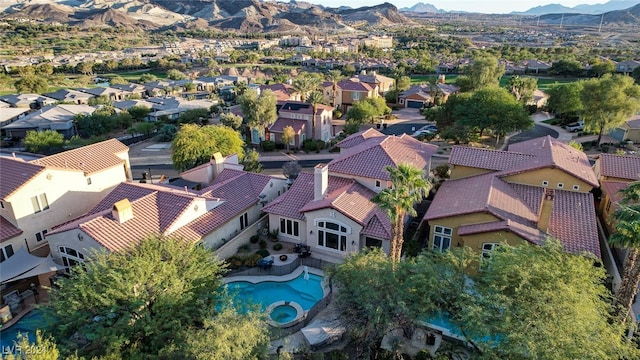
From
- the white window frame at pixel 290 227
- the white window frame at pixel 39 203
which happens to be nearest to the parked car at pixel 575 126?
the white window frame at pixel 290 227

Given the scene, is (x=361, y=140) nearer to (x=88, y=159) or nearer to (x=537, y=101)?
(x=88, y=159)

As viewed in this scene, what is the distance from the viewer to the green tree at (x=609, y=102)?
5056cm

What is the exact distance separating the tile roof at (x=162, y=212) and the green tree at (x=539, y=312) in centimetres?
1908

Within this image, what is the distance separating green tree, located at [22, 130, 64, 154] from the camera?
53.7 metres

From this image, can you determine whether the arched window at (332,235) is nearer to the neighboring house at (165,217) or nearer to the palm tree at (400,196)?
the neighboring house at (165,217)

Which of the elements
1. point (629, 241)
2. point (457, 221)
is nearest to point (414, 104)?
point (457, 221)

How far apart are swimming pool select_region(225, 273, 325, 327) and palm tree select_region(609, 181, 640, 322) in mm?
17063

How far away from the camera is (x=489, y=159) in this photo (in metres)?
34.3

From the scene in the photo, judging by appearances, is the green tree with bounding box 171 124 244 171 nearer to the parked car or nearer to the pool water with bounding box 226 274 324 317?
the pool water with bounding box 226 274 324 317

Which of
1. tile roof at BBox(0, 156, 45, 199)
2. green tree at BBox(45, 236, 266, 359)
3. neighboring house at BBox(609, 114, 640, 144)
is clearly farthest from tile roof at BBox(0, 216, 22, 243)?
neighboring house at BBox(609, 114, 640, 144)

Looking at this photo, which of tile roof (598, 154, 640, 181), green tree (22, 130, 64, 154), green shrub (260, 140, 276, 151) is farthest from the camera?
green shrub (260, 140, 276, 151)

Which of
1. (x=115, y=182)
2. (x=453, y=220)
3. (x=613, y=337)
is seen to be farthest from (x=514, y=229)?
(x=115, y=182)

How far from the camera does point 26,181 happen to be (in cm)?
2833

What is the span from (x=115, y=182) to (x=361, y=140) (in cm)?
2479
